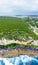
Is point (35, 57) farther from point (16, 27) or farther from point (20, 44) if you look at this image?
point (16, 27)

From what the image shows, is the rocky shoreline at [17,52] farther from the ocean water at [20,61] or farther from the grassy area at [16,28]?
the grassy area at [16,28]

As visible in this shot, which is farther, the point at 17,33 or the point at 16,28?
the point at 16,28

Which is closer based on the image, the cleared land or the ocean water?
the ocean water

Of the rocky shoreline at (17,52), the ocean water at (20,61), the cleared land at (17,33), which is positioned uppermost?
the cleared land at (17,33)

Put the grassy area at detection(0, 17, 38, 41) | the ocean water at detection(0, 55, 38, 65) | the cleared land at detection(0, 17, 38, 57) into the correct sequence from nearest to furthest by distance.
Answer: the ocean water at detection(0, 55, 38, 65), the cleared land at detection(0, 17, 38, 57), the grassy area at detection(0, 17, 38, 41)

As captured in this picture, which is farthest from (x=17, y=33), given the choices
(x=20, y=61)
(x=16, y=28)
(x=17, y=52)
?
(x=20, y=61)

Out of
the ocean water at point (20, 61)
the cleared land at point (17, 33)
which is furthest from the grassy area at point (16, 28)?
the ocean water at point (20, 61)

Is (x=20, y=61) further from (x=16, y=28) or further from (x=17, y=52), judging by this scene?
(x=16, y=28)

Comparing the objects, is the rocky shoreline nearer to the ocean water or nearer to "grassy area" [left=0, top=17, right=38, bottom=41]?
the ocean water

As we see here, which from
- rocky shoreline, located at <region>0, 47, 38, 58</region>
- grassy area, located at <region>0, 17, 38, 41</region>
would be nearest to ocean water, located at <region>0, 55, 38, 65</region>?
rocky shoreline, located at <region>0, 47, 38, 58</region>
